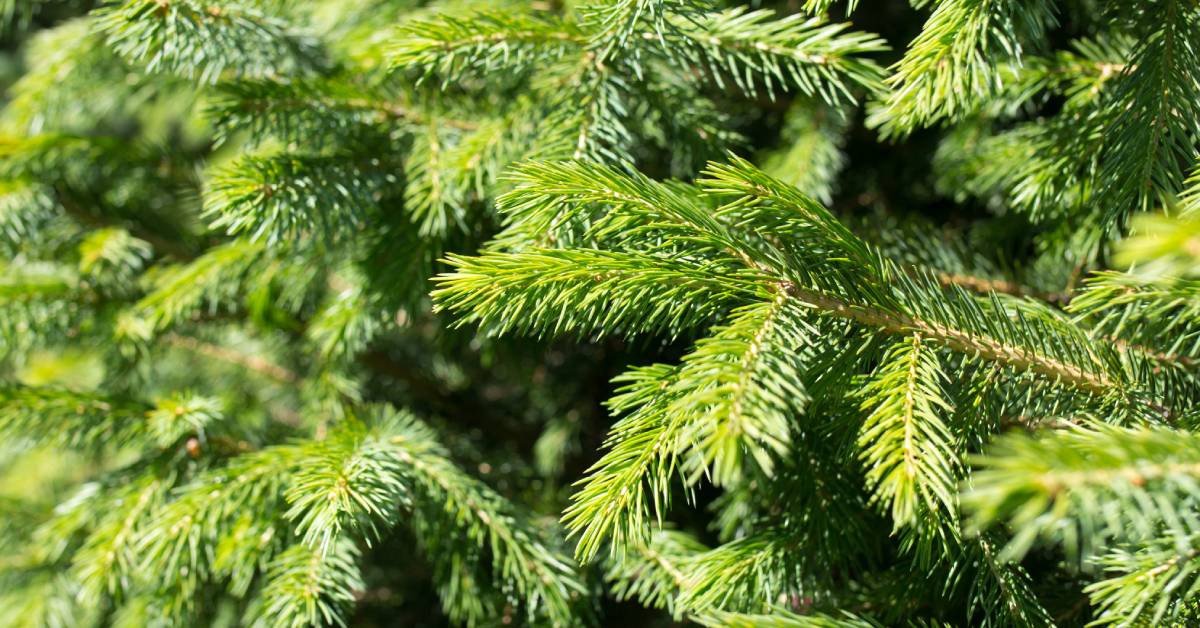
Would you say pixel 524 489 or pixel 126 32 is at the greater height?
pixel 126 32

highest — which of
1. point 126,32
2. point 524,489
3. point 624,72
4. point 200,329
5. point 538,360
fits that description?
point 624,72

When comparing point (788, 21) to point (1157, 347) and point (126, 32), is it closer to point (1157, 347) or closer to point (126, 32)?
point (1157, 347)

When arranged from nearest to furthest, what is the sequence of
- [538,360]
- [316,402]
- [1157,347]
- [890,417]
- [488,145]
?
1. [890,417]
2. [1157,347]
3. [488,145]
4. [316,402]
5. [538,360]

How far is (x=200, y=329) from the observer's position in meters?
1.19

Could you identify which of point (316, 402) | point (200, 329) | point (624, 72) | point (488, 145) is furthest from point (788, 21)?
point (200, 329)

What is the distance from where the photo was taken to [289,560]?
0.74m

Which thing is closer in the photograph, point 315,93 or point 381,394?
point 315,93

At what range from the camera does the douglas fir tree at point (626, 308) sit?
0.57 meters

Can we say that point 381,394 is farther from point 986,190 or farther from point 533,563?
point 986,190

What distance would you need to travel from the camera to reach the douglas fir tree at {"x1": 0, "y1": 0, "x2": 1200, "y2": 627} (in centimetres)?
57

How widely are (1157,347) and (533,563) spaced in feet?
1.86

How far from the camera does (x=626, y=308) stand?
1.94ft

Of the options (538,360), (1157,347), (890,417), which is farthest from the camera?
(538,360)

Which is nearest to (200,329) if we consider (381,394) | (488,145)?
(381,394)
